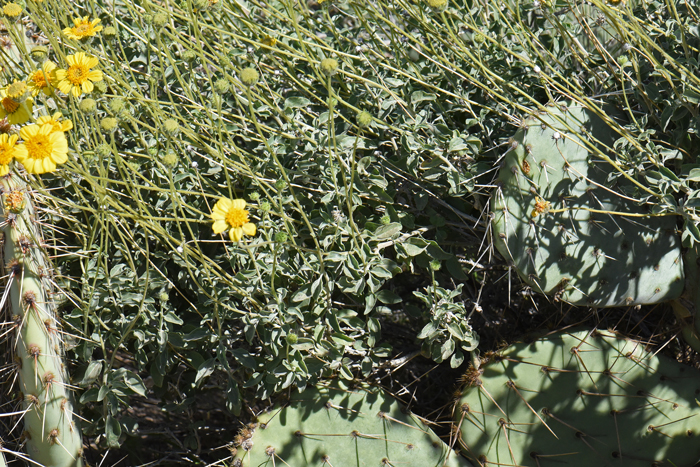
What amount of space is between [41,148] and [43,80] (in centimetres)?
29

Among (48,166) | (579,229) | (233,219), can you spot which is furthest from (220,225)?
(579,229)

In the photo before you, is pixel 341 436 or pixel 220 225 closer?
pixel 220 225

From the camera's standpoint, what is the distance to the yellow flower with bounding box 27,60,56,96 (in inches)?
58.6

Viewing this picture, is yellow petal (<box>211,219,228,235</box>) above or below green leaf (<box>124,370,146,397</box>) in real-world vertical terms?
above

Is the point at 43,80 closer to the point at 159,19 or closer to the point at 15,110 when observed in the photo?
the point at 15,110

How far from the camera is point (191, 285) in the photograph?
5.81ft

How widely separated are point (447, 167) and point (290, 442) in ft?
3.17

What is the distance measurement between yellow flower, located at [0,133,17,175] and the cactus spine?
0.70ft

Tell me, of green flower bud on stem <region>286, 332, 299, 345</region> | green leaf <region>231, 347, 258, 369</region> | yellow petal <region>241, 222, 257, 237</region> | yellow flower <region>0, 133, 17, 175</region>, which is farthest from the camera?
green leaf <region>231, 347, 258, 369</region>

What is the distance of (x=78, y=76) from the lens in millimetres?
1500

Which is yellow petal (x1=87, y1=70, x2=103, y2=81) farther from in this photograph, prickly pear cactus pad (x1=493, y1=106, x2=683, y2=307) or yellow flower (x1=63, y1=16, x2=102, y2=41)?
prickly pear cactus pad (x1=493, y1=106, x2=683, y2=307)

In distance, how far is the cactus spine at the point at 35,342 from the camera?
5.41 feet

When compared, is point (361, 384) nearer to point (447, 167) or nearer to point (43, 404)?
point (447, 167)

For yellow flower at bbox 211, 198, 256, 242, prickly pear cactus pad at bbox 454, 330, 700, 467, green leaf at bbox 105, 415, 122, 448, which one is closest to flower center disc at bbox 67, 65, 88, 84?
yellow flower at bbox 211, 198, 256, 242
